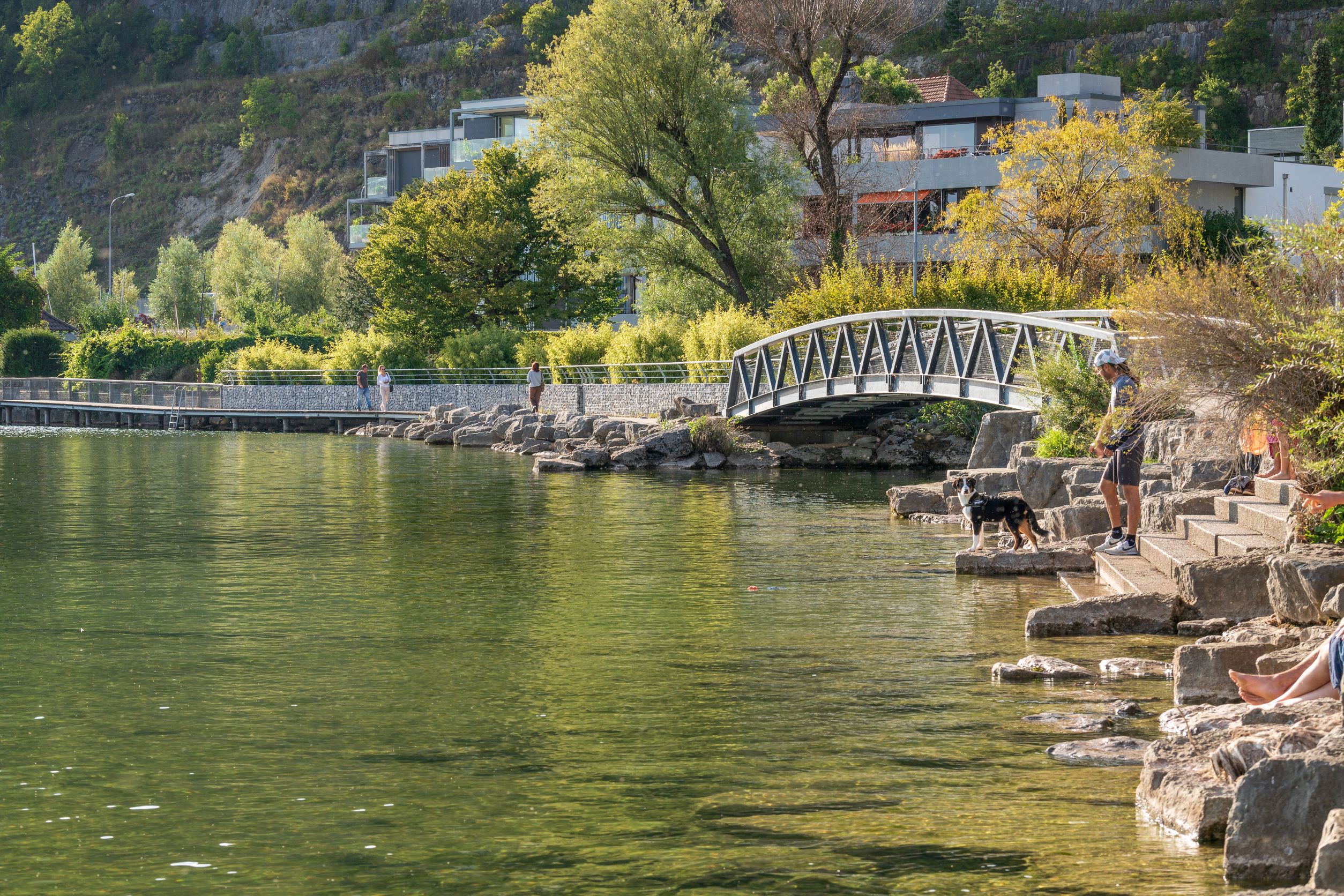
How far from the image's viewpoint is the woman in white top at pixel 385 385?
2189 inches

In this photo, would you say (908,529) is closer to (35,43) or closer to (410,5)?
(410,5)

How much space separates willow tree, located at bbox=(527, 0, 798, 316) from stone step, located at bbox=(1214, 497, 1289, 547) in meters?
31.3

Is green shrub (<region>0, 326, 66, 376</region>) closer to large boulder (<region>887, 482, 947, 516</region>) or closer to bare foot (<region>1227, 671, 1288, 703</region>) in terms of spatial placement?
large boulder (<region>887, 482, 947, 516</region>)

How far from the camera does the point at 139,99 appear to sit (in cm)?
13388

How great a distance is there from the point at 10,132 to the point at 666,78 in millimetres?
104773

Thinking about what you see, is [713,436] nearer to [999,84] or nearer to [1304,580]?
[1304,580]

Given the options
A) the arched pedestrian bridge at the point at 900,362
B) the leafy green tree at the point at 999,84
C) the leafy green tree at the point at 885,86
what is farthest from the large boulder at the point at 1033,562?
the leafy green tree at the point at 999,84

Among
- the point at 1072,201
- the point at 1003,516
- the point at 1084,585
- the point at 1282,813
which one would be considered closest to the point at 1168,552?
the point at 1084,585

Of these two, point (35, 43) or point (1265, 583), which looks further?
point (35, 43)

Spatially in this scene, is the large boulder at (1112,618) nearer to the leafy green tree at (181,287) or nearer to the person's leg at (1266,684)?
the person's leg at (1266,684)

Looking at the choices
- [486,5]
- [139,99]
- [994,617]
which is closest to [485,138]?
[486,5]

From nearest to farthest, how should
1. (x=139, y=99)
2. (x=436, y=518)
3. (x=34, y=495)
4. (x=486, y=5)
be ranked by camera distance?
(x=436, y=518) → (x=34, y=495) → (x=486, y=5) → (x=139, y=99)

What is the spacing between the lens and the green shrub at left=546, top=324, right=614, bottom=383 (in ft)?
163

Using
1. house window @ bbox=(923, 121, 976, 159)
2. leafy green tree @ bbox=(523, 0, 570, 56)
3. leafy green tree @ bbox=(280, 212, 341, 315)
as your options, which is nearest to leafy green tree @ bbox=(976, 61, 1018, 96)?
house window @ bbox=(923, 121, 976, 159)
